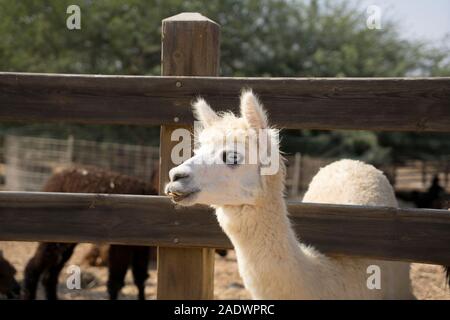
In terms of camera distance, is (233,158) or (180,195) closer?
(180,195)

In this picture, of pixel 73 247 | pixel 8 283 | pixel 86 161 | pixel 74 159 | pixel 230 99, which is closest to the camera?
pixel 230 99

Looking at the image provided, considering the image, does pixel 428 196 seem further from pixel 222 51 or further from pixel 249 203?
pixel 249 203

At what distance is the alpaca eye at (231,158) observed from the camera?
3279 mm

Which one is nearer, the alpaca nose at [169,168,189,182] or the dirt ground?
the alpaca nose at [169,168,189,182]

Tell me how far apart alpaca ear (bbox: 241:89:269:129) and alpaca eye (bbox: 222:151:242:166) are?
21cm

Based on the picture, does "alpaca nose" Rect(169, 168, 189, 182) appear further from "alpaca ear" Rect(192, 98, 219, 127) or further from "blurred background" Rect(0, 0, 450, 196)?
"blurred background" Rect(0, 0, 450, 196)

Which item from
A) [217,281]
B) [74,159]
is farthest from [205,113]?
[74,159]

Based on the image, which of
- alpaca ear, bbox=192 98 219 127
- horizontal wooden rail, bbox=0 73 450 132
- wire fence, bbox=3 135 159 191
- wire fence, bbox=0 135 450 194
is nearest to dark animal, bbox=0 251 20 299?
horizontal wooden rail, bbox=0 73 450 132

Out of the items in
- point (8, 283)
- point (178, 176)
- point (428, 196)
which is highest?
point (178, 176)

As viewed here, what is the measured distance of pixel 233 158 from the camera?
3.29m

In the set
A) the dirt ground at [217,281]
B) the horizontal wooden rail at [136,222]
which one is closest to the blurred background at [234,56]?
the dirt ground at [217,281]

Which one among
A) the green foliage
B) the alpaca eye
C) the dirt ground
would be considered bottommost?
the dirt ground

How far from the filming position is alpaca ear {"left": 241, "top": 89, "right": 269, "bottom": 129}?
3.22 meters

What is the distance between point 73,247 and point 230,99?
381 cm
